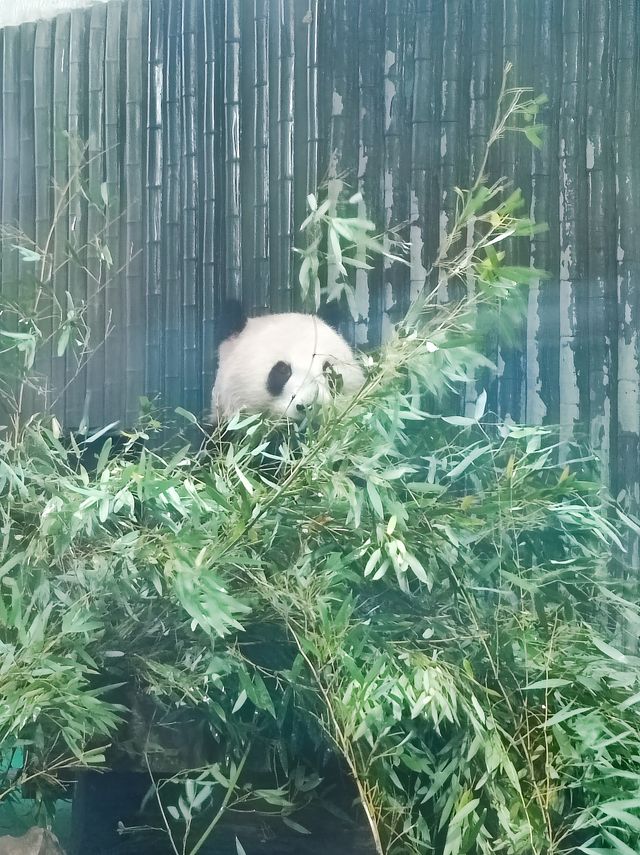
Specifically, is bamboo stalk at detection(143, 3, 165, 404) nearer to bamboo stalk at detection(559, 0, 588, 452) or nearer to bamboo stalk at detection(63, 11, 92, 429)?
bamboo stalk at detection(63, 11, 92, 429)

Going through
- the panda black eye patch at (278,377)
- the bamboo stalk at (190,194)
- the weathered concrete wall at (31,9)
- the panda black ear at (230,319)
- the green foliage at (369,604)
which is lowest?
the green foliage at (369,604)

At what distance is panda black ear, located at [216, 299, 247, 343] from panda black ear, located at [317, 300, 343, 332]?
0.11 meters

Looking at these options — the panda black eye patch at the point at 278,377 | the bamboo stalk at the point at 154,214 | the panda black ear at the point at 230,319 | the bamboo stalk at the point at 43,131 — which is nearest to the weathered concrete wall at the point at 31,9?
the bamboo stalk at the point at 43,131

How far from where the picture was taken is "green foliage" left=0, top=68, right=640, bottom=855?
971 mm

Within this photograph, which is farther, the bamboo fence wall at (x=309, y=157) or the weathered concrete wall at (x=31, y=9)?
the weathered concrete wall at (x=31, y=9)

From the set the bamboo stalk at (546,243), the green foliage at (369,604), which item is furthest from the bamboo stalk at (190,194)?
the bamboo stalk at (546,243)

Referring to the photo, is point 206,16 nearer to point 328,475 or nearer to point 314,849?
point 328,475

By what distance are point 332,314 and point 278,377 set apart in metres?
0.12

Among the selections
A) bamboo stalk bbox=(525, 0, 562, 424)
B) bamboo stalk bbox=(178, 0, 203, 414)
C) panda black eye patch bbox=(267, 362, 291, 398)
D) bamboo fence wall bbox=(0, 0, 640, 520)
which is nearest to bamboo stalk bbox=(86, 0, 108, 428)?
bamboo fence wall bbox=(0, 0, 640, 520)

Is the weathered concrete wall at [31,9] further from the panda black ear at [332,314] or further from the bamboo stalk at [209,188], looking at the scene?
the panda black ear at [332,314]

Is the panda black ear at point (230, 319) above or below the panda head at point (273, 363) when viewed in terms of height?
above

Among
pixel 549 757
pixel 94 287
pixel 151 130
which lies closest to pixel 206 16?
pixel 151 130

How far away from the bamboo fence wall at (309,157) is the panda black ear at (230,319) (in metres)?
0.02

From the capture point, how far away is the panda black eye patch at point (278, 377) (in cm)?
115
